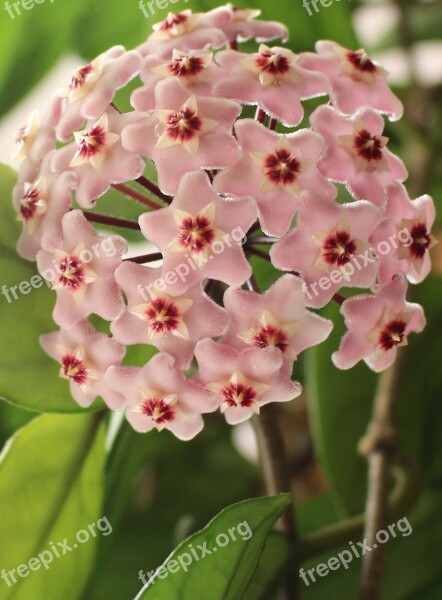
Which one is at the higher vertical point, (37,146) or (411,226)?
(37,146)

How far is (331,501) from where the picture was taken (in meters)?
1.20

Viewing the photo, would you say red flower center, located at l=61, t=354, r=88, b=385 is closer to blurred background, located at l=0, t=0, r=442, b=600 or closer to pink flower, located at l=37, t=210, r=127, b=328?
pink flower, located at l=37, t=210, r=127, b=328

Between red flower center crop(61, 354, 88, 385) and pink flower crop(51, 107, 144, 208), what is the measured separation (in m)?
0.15

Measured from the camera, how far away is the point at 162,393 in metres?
0.72

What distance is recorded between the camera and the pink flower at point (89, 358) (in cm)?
74

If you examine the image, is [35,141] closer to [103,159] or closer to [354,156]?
[103,159]

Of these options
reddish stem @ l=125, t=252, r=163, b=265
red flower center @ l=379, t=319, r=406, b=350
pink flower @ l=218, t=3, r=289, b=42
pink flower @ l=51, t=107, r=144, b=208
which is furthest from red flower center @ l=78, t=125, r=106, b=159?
red flower center @ l=379, t=319, r=406, b=350

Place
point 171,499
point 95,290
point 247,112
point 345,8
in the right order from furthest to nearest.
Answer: point 171,499 → point 345,8 → point 247,112 → point 95,290

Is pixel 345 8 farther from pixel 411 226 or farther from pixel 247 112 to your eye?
pixel 411 226

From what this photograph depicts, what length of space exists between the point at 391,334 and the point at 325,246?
12cm

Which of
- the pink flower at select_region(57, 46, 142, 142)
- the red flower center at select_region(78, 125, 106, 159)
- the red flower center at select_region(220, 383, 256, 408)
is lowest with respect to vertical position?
the red flower center at select_region(220, 383, 256, 408)

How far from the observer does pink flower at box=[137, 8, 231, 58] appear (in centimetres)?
81

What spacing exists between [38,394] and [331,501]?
56 centimetres

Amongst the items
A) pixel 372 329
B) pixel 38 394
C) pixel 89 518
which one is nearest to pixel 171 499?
pixel 89 518
